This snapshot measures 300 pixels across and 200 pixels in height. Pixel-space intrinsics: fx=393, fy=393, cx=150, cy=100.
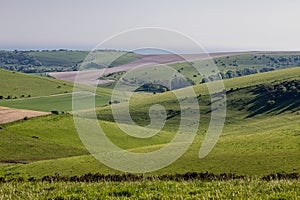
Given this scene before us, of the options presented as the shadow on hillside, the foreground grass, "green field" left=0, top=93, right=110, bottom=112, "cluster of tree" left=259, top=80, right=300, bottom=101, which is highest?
the foreground grass

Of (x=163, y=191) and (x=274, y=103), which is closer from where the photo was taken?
(x=163, y=191)

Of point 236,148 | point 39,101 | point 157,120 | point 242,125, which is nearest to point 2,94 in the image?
point 39,101

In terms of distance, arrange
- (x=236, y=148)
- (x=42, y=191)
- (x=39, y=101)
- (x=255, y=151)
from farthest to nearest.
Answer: (x=39, y=101) → (x=236, y=148) → (x=255, y=151) → (x=42, y=191)

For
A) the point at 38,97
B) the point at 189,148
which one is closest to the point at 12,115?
the point at 189,148

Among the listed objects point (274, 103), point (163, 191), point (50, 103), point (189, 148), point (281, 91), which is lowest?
point (50, 103)

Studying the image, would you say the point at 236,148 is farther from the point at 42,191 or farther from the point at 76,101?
the point at 76,101

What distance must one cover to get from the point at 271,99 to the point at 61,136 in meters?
65.8

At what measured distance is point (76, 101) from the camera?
165 meters

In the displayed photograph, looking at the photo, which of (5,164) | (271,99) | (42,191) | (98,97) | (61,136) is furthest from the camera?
(98,97)

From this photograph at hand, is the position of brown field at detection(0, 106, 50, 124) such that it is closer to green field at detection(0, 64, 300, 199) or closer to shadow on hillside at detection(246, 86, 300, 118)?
green field at detection(0, 64, 300, 199)

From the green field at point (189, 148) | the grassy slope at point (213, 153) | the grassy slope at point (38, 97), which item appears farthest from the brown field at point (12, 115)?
the grassy slope at point (38, 97)

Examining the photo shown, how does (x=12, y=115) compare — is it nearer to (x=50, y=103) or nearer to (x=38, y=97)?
(x=50, y=103)

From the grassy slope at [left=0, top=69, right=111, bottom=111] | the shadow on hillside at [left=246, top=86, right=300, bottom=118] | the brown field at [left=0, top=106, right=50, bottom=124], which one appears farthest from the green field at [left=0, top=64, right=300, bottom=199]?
the brown field at [left=0, top=106, right=50, bottom=124]

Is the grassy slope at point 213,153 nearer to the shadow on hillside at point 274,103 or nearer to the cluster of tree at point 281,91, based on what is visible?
the shadow on hillside at point 274,103
